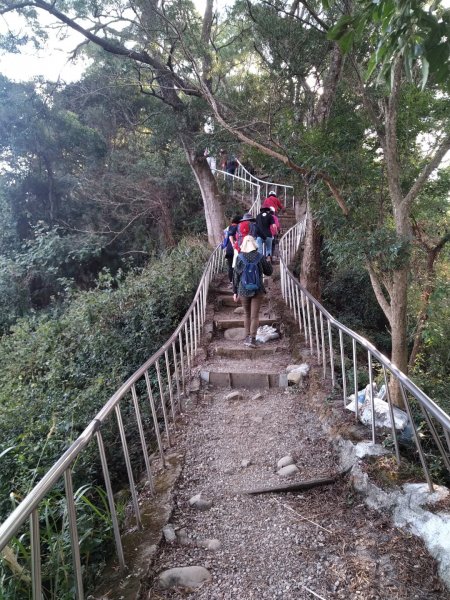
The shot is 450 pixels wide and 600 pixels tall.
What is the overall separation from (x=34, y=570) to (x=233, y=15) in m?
10.3

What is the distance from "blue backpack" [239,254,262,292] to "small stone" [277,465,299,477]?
2871 millimetres

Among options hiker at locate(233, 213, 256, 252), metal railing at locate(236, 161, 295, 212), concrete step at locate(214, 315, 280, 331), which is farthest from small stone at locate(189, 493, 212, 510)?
metal railing at locate(236, 161, 295, 212)

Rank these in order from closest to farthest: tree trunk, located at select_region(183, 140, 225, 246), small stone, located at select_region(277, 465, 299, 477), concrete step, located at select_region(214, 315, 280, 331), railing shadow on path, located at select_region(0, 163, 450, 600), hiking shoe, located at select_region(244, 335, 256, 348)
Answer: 1. railing shadow on path, located at select_region(0, 163, 450, 600)
2. small stone, located at select_region(277, 465, 299, 477)
3. hiking shoe, located at select_region(244, 335, 256, 348)
4. concrete step, located at select_region(214, 315, 280, 331)
5. tree trunk, located at select_region(183, 140, 225, 246)

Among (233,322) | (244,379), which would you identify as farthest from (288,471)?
(233,322)

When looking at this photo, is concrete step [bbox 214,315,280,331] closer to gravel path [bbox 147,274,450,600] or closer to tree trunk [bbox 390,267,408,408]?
tree trunk [bbox 390,267,408,408]

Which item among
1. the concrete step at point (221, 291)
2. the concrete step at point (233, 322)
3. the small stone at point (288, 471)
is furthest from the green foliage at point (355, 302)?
the small stone at point (288, 471)

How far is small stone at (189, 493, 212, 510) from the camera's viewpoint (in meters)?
2.85

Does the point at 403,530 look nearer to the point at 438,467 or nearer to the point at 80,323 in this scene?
the point at 438,467

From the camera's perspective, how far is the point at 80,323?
7.35 meters

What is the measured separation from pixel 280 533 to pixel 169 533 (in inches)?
28.1

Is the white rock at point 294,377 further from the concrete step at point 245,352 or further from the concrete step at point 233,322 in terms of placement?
the concrete step at point 233,322

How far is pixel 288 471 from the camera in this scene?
321 centimetres

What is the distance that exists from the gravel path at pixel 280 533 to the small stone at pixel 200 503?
0.10 ft

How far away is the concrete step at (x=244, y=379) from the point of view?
16.7ft
